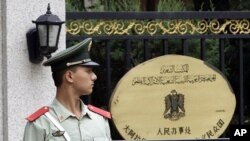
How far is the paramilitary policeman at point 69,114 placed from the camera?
4.53 meters

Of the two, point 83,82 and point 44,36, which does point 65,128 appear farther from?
point 44,36

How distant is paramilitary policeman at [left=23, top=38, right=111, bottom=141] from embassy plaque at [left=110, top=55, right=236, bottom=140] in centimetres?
393

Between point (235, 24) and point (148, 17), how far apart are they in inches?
35.9

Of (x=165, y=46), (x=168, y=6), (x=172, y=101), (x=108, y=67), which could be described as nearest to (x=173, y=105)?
(x=172, y=101)

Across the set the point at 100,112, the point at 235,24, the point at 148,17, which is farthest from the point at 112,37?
the point at 100,112

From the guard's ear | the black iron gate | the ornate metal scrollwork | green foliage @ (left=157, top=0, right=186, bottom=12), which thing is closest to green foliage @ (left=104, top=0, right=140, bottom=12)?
green foliage @ (left=157, top=0, right=186, bottom=12)

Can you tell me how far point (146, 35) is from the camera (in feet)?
A: 28.9

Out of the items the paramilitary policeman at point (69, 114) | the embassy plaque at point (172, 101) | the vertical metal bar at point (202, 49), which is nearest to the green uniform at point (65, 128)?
the paramilitary policeman at point (69, 114)

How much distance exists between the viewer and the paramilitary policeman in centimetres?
453

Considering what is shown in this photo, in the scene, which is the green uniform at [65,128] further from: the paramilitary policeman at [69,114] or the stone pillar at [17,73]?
the stone pillar at [17,73]

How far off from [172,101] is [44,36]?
163 cm

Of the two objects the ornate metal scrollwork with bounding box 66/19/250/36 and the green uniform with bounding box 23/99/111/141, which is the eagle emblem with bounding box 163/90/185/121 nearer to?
the ornate metal scrollwork with bounding box 66/19/250/36

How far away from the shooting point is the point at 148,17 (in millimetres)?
8758

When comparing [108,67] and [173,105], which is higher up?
[108,67]
